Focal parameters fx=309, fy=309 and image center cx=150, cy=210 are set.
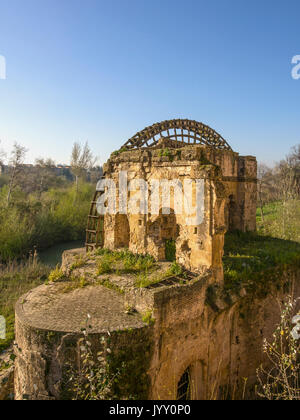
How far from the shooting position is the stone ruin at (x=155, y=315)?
565 centimetres

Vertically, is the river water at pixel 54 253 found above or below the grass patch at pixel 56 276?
below

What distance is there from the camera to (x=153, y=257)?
9539 millimetres

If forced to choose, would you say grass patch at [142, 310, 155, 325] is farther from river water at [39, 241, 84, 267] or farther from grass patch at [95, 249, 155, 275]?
river water at [39, 241, 84, 267]

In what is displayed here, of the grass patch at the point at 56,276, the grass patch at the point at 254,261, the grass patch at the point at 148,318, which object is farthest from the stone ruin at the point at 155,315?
the grass patch at the point at 254,261

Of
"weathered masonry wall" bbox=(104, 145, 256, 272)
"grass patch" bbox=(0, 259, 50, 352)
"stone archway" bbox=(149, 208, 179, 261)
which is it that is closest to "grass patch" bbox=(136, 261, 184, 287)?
"weathered masonry wall" bbox=(104, 145, 256, 272)

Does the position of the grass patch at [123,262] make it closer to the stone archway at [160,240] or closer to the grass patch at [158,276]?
the stone archway at [160,240]

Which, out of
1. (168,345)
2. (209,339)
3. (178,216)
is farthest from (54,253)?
(168,345)

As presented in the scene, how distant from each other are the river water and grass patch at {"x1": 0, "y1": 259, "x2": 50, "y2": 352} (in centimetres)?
212

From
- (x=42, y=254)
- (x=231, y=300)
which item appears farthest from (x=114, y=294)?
(x=42, y=254)

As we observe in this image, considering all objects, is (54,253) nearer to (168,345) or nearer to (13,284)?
(13,284)

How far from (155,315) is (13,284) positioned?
10.4 meters

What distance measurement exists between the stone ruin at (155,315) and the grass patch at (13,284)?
3634 millimetres

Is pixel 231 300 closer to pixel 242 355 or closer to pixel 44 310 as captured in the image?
pixel 242 355
